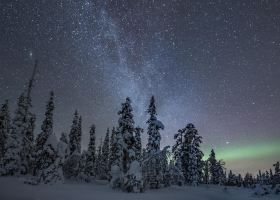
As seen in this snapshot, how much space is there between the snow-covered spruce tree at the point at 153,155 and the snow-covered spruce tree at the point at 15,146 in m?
18.3

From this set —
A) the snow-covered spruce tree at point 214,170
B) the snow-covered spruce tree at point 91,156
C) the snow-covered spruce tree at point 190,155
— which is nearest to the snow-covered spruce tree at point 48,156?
the snow-covered spruce tree at point 91,156

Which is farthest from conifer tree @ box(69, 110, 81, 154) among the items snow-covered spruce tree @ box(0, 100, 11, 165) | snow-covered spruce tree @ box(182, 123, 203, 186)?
snow-covered spruce tree @ box(182, 123, 203, 186)

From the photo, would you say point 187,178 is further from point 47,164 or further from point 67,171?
point 47,164

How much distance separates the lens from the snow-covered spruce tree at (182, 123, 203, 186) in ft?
197

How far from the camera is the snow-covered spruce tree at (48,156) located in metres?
34.3

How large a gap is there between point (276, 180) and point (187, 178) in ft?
129

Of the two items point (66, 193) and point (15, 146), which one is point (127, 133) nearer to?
point (66, 193)

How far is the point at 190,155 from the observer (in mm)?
61281

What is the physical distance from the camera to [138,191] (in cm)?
3097

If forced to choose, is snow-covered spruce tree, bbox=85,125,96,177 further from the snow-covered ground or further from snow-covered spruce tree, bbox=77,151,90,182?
the snow-covered ground

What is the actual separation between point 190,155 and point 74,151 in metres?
22.9

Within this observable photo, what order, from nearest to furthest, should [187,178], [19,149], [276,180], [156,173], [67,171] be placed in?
[156,173] → [19,149] → [67,171] → [187,178] → [276,180]

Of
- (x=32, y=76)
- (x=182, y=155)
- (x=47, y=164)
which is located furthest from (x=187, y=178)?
(x=32, y=76)

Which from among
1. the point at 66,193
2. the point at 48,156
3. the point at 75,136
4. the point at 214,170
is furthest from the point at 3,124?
the point at 214,170
